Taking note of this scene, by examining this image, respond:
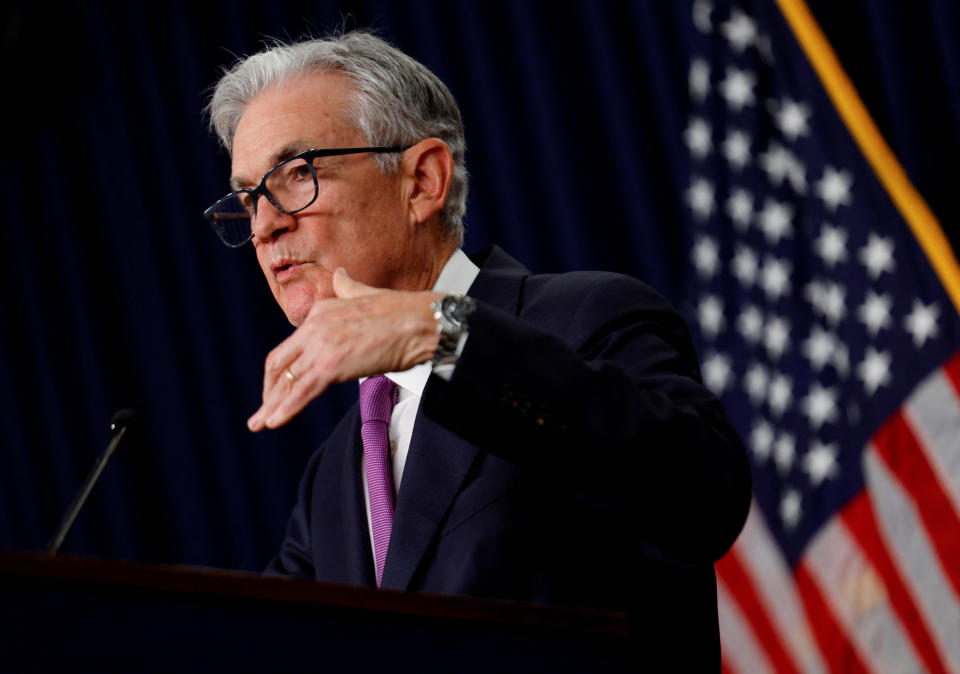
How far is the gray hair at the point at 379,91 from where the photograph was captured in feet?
6.00

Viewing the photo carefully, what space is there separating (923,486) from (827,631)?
14.7 inches

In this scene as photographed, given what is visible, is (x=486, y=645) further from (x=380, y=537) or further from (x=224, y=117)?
(x=224, y=117)

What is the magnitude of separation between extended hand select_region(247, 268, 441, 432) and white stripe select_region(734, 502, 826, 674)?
5.33 ft

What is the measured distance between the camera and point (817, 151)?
2.72 m

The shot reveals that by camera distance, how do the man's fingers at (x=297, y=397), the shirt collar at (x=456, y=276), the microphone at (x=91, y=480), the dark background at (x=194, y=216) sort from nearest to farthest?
the man's fingers at (x=297, y=397) < the microphone at (x=91, y=480) < the shirt collar at (x=456, y=276) < the dark background at (x=194, y=216)

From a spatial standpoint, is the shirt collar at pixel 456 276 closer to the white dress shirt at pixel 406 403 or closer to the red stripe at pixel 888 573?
the white dress shirt at pixel 406 403

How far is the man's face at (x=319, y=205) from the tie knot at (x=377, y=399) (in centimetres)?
15

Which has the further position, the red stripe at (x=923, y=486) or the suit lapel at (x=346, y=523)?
the red stripe at (x=923, y=486)

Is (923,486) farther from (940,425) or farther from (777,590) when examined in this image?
(777,590)

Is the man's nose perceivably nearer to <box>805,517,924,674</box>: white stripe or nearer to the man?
the man

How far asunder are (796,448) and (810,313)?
0.31m

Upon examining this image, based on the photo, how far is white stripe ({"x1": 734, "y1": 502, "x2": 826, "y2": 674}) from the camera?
98.2 inches

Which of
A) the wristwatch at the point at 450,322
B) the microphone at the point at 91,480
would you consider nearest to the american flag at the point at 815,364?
the microphone at the point at 91,480

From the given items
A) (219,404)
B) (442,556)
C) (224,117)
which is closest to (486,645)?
(442,556)
